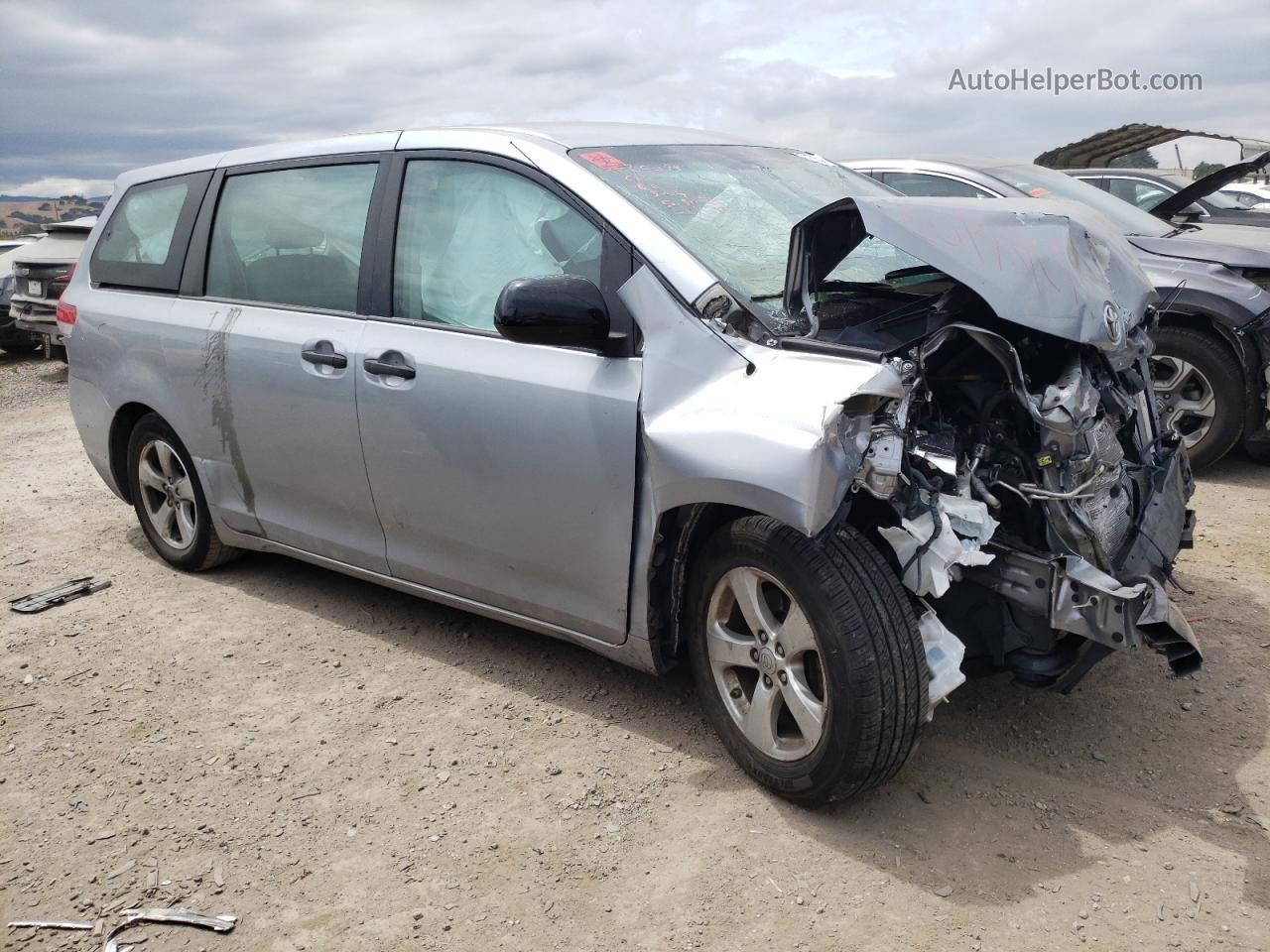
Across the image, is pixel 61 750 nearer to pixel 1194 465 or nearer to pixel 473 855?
pixel 473 855

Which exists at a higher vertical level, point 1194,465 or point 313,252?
point 313,252

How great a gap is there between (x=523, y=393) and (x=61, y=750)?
192 centimetres

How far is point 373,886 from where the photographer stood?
285 centimetres

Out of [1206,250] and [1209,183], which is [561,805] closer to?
[1206,250]

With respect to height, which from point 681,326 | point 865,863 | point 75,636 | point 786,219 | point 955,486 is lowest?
point 75,636

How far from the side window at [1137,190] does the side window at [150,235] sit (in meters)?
8.83

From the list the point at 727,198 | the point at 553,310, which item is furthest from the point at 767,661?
the point at 727,198

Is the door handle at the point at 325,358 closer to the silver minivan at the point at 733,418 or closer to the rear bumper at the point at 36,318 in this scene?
the silver minivan at the point at 733,418

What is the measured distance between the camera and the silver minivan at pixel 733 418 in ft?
9.25

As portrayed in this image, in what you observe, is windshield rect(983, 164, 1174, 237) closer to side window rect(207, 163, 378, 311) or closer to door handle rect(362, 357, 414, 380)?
side window rect(207, 163, 378, 311)

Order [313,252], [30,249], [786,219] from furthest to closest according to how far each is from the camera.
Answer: [30,249] < [313,252] < [786,219]

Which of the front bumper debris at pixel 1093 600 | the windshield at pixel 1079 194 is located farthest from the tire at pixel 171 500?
the windshield at pixel 1079 194

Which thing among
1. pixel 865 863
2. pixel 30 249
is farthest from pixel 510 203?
pixel 30 249

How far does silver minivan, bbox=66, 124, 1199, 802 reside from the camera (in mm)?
2820
